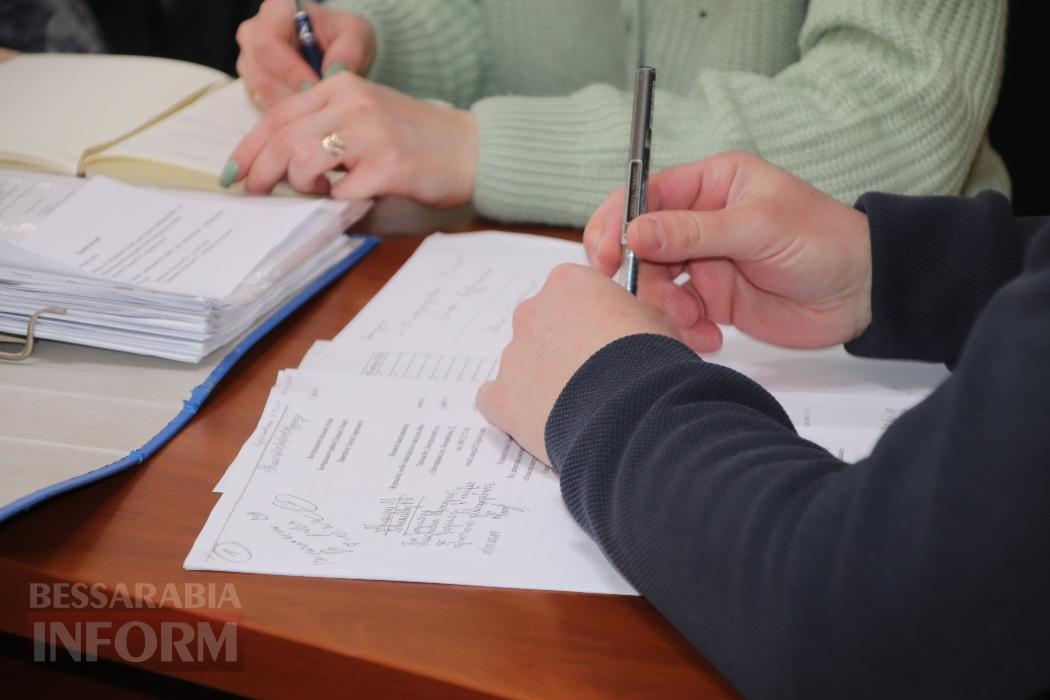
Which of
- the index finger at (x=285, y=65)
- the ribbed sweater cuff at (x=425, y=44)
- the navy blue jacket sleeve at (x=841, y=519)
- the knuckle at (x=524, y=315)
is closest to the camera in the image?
the navy blue jacket sleeve at (x=841, y=519)

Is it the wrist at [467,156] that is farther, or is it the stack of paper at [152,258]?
the wrist at [467,156]

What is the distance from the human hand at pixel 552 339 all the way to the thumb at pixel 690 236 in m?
0.05

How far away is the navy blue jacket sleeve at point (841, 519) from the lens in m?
0.39

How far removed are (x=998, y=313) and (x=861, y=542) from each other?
0.34ft

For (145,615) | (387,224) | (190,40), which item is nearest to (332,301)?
(387,224)

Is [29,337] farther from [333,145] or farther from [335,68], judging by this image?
[335,68]

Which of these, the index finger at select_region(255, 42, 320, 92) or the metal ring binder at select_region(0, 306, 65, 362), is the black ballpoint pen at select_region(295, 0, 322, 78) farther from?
the metal ring binder at select_region(0, 306, 65, 362)

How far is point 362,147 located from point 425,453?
1.44 feet

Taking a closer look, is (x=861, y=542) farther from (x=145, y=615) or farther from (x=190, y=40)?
(x=190, y=40)

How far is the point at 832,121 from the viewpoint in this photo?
0.93 meters

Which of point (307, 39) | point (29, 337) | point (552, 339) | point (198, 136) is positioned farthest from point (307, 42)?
point (552, 339)

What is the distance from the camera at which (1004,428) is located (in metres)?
0.38

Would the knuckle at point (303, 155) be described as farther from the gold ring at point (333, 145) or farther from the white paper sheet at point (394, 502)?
the white paper sheet at point (394, 502)

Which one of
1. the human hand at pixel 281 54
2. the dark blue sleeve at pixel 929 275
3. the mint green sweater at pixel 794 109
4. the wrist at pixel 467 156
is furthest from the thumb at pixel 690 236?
the human hand at pixel 281 54
